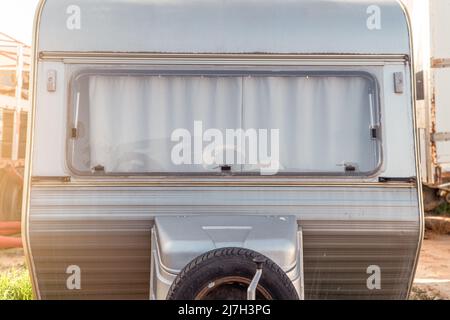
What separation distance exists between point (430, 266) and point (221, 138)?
459cm

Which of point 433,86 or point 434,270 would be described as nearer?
point 433,86

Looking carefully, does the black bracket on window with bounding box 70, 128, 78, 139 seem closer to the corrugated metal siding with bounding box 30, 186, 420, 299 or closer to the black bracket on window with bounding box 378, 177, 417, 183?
the corrugated metal siding with bounding box 30, 186, 420, 299

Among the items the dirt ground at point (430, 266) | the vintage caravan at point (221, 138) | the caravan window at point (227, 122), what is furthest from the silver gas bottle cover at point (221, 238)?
the dirt ground at point (430, 266)

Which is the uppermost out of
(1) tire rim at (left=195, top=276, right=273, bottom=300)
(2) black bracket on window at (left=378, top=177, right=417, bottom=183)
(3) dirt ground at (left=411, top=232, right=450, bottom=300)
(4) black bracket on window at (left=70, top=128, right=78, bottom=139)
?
(4) black bracket on window at (left=70, top=128, right=78, bottom=139)

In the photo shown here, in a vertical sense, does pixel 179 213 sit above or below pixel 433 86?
below

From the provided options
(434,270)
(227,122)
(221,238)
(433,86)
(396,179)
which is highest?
(433,86)

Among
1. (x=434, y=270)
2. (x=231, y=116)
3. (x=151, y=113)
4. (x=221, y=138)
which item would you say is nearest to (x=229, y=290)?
(x=221, y=138)

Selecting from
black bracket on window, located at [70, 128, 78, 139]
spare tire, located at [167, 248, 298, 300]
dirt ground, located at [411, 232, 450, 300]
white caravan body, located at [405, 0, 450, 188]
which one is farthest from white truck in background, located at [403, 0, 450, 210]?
black bracket on window, located at [70, 128, 78, 139]

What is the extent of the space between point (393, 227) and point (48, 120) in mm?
2468

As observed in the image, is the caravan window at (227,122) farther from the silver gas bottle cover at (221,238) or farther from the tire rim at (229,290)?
the tire rim at (229,290)

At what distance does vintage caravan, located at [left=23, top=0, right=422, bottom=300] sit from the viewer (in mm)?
3314

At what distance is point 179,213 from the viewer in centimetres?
331

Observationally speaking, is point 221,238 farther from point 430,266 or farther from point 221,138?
point 430,266

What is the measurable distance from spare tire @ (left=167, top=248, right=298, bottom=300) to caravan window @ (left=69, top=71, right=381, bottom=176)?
774 millimetres
